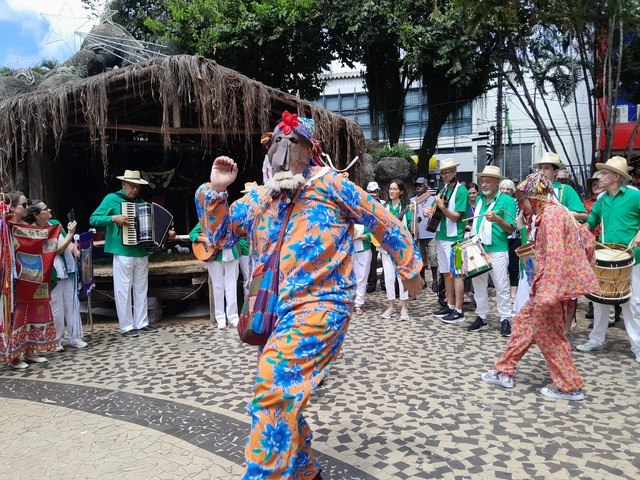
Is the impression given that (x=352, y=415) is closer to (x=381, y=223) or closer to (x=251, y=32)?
(x=381, y=223)

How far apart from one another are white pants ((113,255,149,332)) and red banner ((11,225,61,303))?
3.41ft

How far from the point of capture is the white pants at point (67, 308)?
614cm

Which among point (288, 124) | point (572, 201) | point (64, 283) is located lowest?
point (64, 283)

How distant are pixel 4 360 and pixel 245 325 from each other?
3.99 meters

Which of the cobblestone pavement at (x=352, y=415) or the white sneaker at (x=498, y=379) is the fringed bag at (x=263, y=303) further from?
the white sneaker at (x=498, y=379)

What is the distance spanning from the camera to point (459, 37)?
15.3 m

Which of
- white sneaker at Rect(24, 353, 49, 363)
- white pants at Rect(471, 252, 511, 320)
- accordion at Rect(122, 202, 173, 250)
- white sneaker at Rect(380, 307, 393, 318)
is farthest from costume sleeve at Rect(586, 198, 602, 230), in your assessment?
white sneaker at Rect(24, 353, 49, 363)

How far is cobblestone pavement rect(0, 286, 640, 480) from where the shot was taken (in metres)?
3.22

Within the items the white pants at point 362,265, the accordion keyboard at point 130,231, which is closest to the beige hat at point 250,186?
the accordion keyboard at point 130,231

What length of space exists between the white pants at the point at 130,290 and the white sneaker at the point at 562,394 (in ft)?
16.6

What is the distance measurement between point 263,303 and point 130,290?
16.3ft

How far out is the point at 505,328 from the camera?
6273 mm

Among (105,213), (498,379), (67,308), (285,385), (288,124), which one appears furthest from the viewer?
(105,213)

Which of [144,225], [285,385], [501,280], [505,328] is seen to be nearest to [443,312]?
[505,328]
